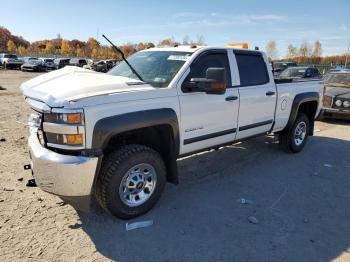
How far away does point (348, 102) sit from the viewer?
9719 millimetres

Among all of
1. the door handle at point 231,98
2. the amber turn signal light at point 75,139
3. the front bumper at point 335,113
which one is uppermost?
the door handle at point 231,98

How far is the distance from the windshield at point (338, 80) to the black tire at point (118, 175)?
9231mm

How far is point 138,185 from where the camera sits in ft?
12.6

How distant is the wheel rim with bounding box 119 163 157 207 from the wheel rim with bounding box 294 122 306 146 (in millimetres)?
3760

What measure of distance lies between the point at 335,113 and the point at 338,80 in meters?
1.96

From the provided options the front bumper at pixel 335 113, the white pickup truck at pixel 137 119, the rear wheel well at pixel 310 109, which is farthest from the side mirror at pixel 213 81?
the front bumper at pixel 335 113

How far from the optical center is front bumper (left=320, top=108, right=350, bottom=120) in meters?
9.71

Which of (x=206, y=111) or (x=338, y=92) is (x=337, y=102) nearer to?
(x=338, y=92)

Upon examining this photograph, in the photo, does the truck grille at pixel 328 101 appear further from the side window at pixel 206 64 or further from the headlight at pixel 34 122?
the headlight at pixel 34 122

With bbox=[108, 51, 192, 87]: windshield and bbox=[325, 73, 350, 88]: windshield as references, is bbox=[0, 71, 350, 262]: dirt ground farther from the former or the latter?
bbox=[325, 73, 350, 88]: windshield

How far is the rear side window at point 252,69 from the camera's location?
5.05 meters

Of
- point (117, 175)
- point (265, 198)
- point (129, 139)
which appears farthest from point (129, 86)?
point (265, 198)

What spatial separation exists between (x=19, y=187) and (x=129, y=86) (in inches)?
85.1

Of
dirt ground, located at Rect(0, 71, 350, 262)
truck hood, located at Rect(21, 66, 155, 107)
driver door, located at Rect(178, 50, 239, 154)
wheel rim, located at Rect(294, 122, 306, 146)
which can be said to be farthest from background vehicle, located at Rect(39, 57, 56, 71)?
driver door, located at Rect(178, 50, 239, 154)
